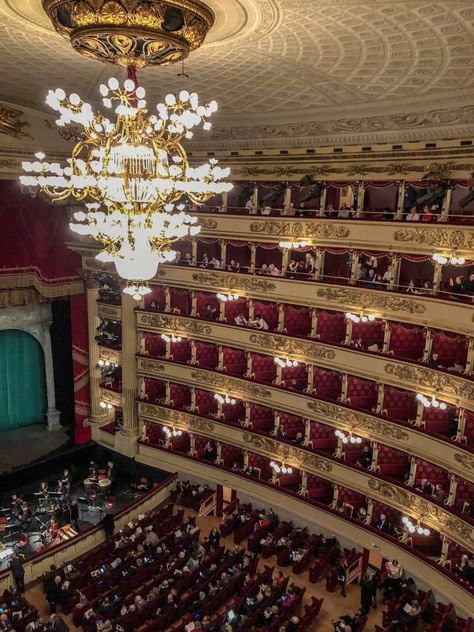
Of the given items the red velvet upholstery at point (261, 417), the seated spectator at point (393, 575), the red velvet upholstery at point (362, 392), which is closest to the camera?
the seated spectator at point (393, 575)

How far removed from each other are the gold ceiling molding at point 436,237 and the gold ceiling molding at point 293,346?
3737mm

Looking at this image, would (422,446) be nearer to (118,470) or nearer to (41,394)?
(118,470)

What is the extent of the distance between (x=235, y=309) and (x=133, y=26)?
12636 millimetres

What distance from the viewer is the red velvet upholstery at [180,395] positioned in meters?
19.1

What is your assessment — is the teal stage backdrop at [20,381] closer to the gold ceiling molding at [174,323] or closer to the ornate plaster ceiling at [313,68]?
the gold ceiling molding at [174,323]

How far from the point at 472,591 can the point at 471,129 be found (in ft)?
32.9

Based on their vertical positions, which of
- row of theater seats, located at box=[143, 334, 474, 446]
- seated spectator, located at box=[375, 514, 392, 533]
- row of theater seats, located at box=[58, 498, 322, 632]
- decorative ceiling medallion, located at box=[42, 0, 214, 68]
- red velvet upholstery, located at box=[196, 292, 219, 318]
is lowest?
row of theater seats, located at box=[58, 498, 322, 632]

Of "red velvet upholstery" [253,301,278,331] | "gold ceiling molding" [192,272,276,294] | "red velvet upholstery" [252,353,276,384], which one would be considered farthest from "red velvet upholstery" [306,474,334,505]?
"gold ceiling molding" [192,272,276,294]

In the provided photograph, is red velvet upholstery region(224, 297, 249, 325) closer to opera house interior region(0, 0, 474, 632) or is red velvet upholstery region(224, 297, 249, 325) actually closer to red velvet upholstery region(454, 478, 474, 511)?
opera house interior region(0, 0, 474, 632)

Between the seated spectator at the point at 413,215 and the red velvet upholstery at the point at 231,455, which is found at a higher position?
the seated spectator at the point at 413,215

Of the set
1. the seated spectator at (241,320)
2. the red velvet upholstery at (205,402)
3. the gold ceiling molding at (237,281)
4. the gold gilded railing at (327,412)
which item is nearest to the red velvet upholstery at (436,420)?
the gold gilded railing at (327,412)

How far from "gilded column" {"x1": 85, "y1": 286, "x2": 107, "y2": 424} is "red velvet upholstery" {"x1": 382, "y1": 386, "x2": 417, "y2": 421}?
10.7 metres

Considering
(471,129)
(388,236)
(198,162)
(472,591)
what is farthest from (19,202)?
(472,591)

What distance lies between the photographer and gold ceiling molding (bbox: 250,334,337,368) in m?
15.2
